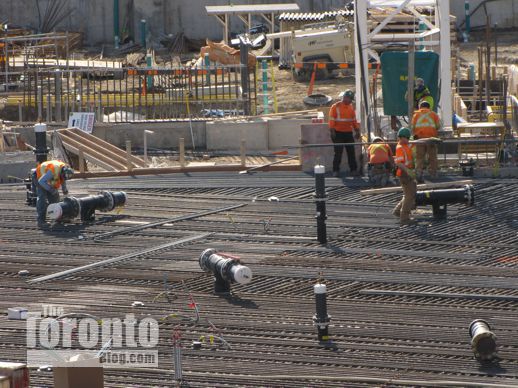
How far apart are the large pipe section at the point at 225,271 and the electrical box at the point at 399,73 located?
9488mm

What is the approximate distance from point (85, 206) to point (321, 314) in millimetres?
7023

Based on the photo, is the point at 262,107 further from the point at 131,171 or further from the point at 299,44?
the point at 131,171

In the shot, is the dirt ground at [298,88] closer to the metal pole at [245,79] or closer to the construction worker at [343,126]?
the metal pole at [245,79]

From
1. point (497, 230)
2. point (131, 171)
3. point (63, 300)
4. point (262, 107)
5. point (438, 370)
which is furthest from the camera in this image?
point (262, 107)

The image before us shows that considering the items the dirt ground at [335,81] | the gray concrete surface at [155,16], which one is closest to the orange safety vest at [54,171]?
the dirt ground at [335,81]

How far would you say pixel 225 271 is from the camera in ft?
50.2

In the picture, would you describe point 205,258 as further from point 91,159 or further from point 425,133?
point 91,159

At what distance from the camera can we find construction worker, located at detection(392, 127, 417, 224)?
18578mm

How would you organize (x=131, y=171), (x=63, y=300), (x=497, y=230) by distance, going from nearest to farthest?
1. (x=63, y=300)
2. (x=497, y=230)
3. (x=131, y=171)

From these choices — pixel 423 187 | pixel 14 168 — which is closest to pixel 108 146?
pixel 14 168

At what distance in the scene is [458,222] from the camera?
19.0 m

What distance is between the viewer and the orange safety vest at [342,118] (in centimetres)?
2205

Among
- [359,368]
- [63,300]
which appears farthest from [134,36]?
[359,368]

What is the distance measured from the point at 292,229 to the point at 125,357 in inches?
251
